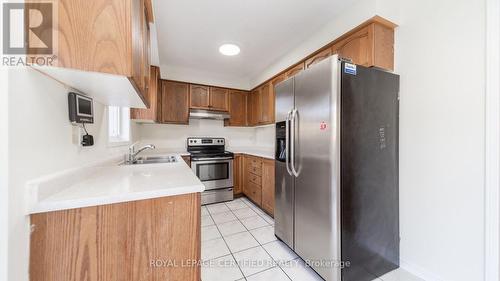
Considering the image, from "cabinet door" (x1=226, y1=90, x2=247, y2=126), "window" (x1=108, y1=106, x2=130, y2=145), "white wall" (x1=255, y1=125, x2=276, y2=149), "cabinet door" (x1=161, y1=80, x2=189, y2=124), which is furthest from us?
"cabinet door" (x1=226, y1=90, x2=247, y2=126)

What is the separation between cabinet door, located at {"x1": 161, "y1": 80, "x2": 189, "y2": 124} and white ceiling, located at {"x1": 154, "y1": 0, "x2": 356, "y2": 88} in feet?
1.28

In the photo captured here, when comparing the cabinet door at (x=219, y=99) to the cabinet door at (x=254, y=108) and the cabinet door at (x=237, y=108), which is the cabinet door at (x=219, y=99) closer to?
the cabinet door at (x=237, y=108)

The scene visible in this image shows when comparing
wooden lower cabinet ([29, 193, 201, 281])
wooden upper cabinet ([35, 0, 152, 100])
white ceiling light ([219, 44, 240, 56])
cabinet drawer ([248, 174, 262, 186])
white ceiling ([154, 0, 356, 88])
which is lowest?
cabinet drawer ([248, 174, 262, 186])

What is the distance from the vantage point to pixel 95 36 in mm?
717

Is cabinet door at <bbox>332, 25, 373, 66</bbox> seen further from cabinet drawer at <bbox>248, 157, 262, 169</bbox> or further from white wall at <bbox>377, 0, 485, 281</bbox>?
cabinet drawer at <bbox>248, 157, 262, 169</bbox>

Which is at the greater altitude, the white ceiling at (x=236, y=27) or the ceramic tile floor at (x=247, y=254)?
the white ceiling at (x=236, y=27)

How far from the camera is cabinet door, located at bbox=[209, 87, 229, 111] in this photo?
376 cm

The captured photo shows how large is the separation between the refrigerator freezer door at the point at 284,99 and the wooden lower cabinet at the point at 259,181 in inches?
34.1

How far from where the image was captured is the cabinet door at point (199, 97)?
11.8 ft

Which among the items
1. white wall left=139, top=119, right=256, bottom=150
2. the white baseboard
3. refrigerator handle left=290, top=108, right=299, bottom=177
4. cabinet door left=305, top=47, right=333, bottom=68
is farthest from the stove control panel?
the white baseboard

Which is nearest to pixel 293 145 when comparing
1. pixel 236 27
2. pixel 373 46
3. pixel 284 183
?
pixel 284 183

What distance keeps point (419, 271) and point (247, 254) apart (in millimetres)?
1490

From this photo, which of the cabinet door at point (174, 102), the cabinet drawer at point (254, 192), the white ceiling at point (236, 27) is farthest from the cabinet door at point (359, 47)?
the cabinet door at point (174, 102)

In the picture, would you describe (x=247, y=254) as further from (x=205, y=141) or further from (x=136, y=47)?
(x=205, y=141)
